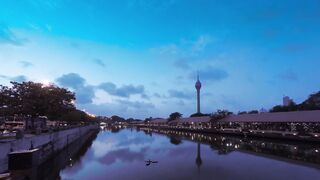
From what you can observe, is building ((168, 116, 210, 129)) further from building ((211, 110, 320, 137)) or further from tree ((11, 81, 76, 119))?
tree ((11, 81, 76, 119))

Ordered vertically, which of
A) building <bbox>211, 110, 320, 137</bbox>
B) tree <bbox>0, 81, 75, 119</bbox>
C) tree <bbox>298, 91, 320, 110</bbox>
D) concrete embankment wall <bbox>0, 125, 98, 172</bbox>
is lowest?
concrete embankment wall <bbox>0, 125, 98, 172</bbox>

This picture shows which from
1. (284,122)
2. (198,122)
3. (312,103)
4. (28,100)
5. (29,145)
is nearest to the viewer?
(29,145)

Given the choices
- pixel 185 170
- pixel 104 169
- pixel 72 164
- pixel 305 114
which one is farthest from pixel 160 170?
pixel 305 114

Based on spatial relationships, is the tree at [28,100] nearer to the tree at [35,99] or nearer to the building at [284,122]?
the tree at [35,99]

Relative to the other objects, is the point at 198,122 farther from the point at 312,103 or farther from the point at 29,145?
the point at 29,145

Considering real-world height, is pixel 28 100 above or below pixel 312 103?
below

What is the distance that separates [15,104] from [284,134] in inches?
1755

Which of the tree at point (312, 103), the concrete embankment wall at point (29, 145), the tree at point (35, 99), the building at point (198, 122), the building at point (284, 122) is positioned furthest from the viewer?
the building at point (198, 122)

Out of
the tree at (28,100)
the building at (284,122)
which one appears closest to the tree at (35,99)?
the tree at (28,100)

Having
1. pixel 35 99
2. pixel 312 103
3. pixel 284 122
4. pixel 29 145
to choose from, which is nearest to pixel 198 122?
pixel 312 103

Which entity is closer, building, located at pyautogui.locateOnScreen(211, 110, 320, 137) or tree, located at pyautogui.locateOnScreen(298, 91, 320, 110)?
building, located at pyautogui.locateOnScreen(211, 110, 320, 137)

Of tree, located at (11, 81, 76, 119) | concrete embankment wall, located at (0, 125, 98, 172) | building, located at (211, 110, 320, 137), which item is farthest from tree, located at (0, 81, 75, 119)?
building, located at (211, 110, 320, 137)

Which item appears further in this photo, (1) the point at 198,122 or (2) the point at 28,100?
(1) the point at 198,122

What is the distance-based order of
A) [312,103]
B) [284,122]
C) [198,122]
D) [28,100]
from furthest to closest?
[198,122], [312,103], [284,122], [28,100]
